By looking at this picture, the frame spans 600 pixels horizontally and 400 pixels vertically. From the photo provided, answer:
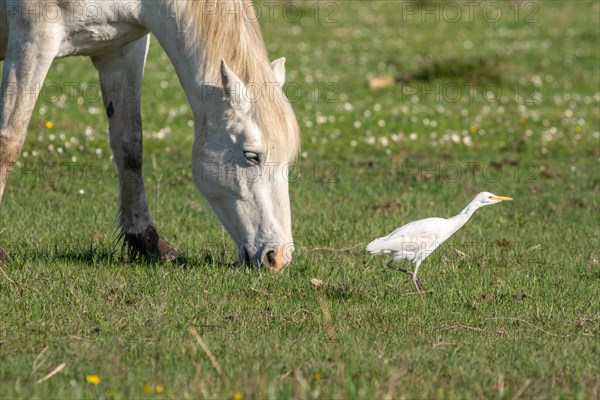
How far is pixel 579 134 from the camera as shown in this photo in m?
12.3

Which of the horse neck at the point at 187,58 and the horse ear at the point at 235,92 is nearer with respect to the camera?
the horse ear at the point at 235,92

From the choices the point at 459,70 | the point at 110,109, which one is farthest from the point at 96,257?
the point at 459,70

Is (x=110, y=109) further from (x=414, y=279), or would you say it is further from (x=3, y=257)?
(x=414, y=279)

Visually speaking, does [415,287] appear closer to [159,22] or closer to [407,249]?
[407,249]

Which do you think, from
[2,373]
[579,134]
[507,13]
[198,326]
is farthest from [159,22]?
[507,13]

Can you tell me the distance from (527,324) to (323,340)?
1.24 metres

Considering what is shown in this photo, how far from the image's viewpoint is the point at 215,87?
611 cm

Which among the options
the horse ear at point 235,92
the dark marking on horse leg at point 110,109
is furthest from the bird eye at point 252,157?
the dark marking on horse leg at point 110,109

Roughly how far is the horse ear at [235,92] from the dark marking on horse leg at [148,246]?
1.35 meters

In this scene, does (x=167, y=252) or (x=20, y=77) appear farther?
(x=167, y=252)

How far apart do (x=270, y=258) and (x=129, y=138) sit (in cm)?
163

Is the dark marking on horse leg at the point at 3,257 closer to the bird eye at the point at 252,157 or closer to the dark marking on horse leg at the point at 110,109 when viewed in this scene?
the dark marking on horse leg at the point at 110,109

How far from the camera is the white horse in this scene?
603cm

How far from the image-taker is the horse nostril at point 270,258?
606 cm
